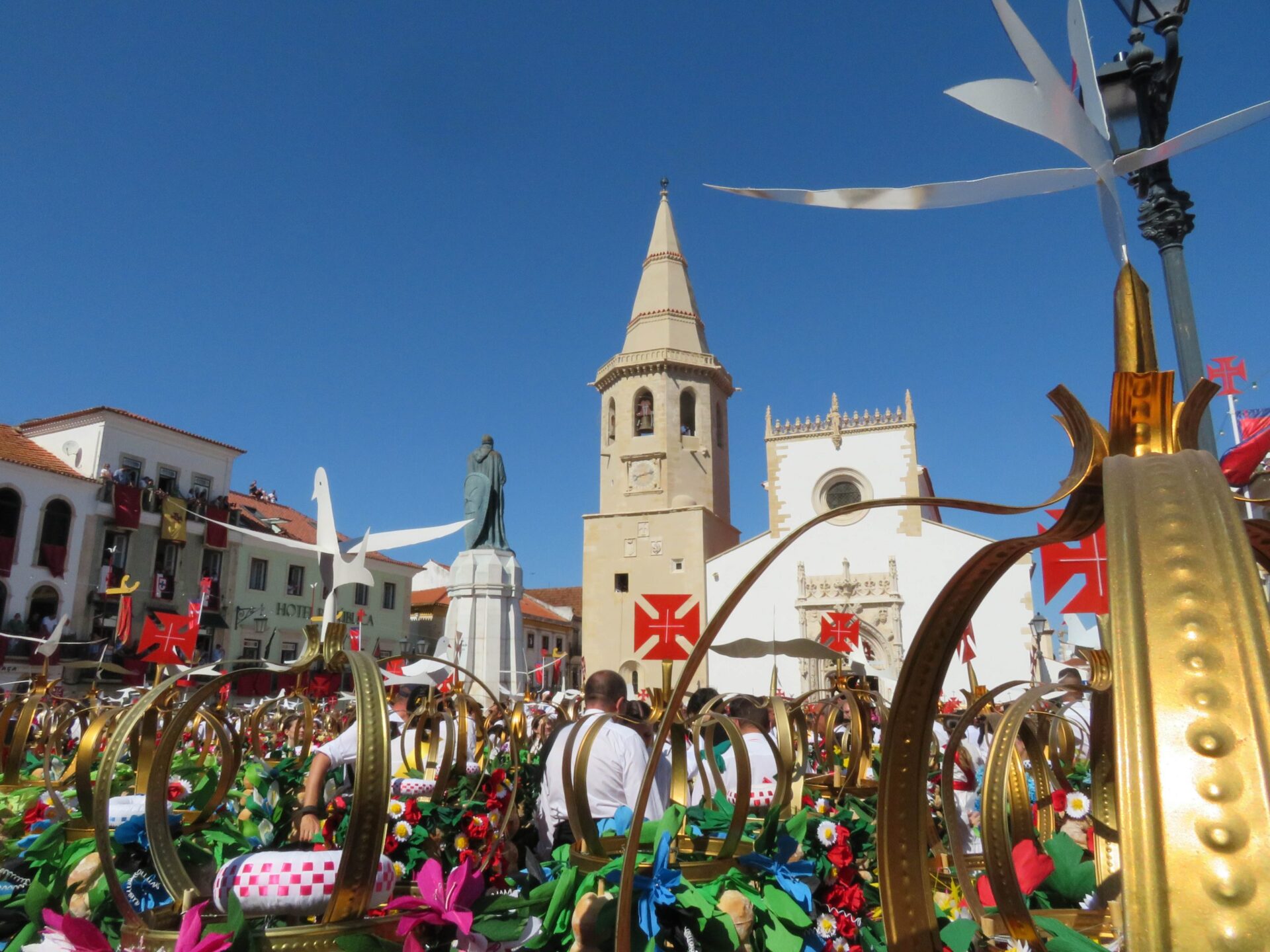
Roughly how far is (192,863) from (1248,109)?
104 inches

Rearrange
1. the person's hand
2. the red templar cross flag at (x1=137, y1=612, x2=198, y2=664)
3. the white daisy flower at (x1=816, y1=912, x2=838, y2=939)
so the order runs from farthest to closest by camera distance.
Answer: the red templar cross flag at (x1=137, y1=612, x2=198, y2=664)
the person's hand
the white daisy flower at (x1=816, y1=912, x2=838, y2=939)

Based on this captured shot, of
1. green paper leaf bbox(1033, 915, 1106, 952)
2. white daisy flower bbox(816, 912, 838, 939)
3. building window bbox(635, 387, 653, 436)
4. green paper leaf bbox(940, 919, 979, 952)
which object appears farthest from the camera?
building window bbox(635, 387, 653, 436)

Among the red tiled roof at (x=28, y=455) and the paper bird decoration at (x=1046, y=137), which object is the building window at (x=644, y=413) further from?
the paper bird decoration at (x=1046, y=137)

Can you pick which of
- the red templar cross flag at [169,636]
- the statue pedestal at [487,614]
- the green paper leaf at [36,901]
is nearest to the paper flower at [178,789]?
the green paper leaf at [36,901]

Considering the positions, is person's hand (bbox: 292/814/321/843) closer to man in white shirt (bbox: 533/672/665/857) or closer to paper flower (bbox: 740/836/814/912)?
man in white shirt (bbox: 533/672/665/857)

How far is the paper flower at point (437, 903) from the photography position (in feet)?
5.25

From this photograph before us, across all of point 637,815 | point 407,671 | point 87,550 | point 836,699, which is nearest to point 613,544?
point 87,550

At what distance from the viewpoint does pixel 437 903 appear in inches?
64.6

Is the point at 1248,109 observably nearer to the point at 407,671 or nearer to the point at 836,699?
the point at 836,699

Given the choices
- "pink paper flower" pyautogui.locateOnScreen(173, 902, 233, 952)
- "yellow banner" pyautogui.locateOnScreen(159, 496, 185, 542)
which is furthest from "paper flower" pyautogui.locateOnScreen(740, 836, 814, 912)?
"yellow banner" pyautogui.locateOnScreen(159, 496, 185, 542)

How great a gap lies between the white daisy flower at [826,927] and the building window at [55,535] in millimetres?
25886

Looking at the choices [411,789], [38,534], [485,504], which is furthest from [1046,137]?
[38,534]

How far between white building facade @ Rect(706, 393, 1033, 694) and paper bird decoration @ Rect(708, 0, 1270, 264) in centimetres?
2215

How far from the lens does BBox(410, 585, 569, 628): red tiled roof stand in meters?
36.7
